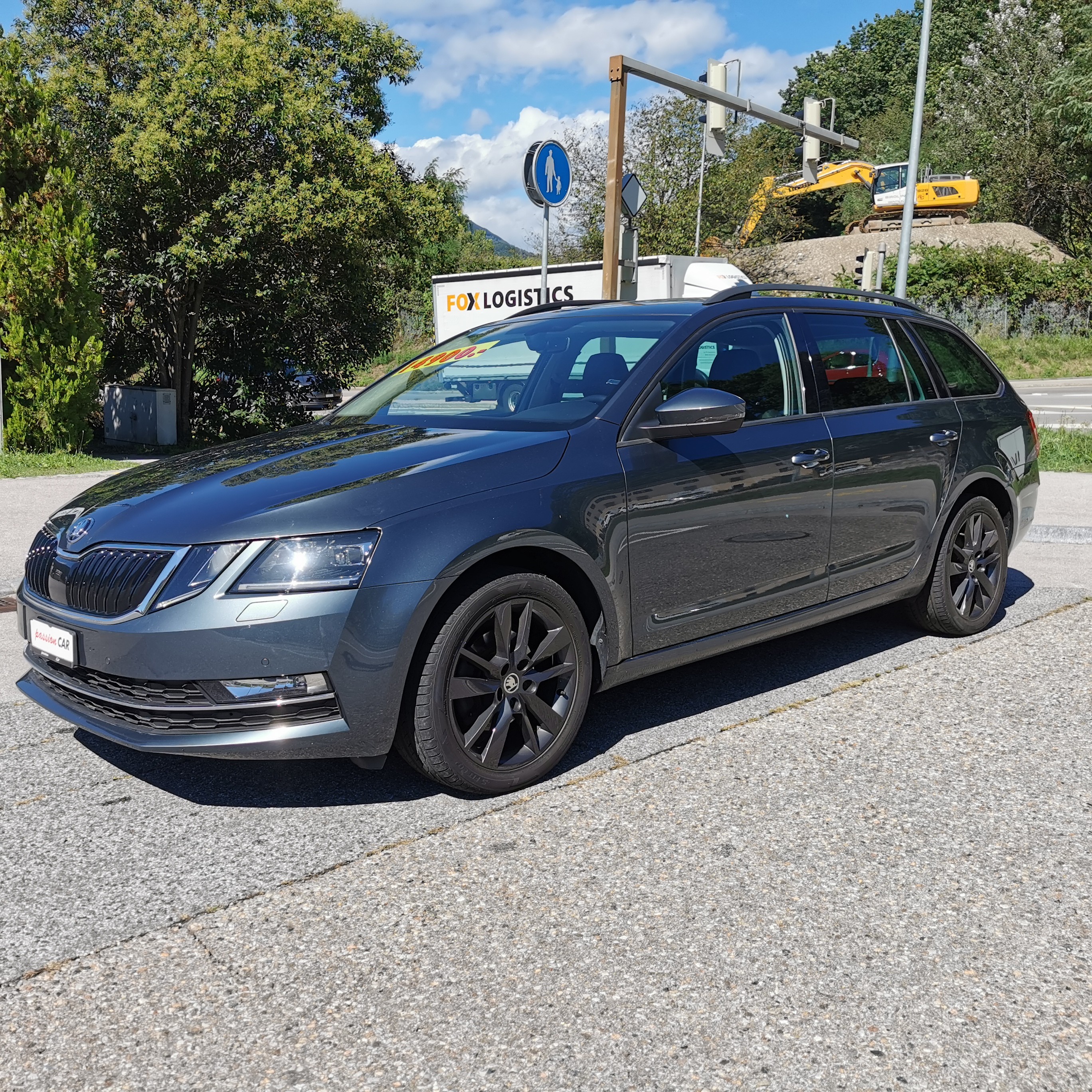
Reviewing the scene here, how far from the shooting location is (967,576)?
5637 mm

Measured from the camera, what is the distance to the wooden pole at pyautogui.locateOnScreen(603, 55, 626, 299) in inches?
516

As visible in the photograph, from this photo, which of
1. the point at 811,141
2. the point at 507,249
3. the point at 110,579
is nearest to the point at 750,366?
the point at 110,579

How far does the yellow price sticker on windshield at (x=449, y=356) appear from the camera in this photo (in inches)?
192

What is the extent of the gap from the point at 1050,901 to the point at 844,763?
1038mm

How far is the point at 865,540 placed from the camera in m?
4.90

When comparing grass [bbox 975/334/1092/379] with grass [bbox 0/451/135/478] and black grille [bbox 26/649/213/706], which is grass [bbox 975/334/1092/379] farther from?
black grille [bbox 26/649/213/706]

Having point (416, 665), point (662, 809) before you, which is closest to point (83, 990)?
point (416, 665)

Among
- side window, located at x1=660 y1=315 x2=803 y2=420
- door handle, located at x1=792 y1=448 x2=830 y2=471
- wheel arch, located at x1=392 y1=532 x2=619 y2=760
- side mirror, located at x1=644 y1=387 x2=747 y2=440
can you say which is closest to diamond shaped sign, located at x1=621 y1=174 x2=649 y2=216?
side window, located at x1=660 y1=315 x2=803 y2=420

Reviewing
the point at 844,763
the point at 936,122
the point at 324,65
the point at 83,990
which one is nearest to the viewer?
the point at 83,990

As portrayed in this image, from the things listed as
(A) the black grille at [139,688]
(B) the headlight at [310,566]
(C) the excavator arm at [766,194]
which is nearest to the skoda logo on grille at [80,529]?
(A) the black grille at [139,688]

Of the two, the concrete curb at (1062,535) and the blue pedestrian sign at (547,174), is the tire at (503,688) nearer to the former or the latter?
the concrete curb at (1062,535)

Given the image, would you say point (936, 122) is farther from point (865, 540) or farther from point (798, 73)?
point (865, 540)

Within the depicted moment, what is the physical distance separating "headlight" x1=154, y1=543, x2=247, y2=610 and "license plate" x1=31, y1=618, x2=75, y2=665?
0.42 meters

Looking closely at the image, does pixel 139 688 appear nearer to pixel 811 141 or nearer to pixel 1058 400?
pixel 811 141
